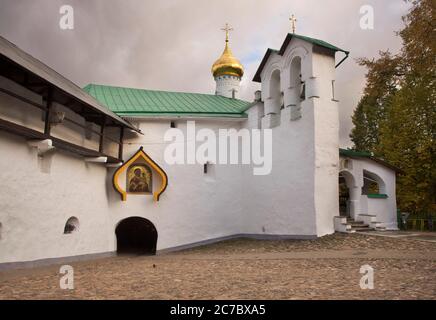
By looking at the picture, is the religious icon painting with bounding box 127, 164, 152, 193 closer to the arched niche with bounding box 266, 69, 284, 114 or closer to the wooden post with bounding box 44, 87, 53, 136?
the wooden post with bounding box 44, 87, 53, 136

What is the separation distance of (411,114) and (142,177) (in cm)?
1502

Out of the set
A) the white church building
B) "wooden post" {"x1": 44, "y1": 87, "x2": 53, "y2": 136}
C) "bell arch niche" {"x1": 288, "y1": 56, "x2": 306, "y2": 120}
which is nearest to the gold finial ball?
the white church building

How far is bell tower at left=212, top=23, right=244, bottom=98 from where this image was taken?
2059cm

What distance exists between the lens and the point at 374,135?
27828mm

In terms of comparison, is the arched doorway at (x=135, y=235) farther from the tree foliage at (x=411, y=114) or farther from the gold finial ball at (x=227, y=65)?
the tree foliage at (x=411, y=114)

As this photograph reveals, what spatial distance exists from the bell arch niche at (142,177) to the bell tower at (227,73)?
8.92 metres

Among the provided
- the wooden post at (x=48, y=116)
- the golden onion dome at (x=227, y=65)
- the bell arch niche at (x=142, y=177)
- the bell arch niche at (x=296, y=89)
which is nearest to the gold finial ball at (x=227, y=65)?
the golden onion dome at (x=227, y=65)

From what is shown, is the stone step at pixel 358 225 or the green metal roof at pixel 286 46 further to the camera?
the stone step at pixel 358 225

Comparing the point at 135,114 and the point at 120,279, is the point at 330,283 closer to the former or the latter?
the point at 120,279

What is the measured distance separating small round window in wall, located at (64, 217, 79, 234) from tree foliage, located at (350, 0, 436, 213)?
11785 mm

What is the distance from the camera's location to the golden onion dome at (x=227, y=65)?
20797mm

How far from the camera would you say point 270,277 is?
6.76 meters

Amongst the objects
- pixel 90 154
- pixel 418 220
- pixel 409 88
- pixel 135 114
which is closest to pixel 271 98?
pixel 135 114

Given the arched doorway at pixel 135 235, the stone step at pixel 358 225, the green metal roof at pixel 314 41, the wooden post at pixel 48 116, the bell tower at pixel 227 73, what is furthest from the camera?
the bell tower at pixel 227 73
